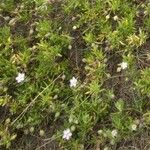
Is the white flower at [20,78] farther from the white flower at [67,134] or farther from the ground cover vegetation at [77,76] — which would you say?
the white flower at [67,134]

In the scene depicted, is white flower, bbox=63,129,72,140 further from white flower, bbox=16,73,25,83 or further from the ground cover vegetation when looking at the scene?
white flower, bbox=16,73,25,83

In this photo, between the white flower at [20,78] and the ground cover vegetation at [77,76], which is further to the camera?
the white flower at [20,78]

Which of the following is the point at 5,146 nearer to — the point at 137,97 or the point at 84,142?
the point at 84,142

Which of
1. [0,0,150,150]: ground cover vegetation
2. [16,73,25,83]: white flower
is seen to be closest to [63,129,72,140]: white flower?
[0,0,150,150]: ground cover vegetation

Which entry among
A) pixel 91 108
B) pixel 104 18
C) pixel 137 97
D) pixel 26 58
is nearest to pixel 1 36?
pixel 26 58

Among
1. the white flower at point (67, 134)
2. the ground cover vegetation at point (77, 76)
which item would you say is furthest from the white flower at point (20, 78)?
the white flower at point (67, 134)

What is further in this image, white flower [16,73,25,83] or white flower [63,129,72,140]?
white flower [16,73,25,83]

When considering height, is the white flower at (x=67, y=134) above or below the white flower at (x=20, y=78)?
below

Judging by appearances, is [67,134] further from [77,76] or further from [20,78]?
[20,78]

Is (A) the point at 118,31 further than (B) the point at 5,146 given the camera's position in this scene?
Yes
